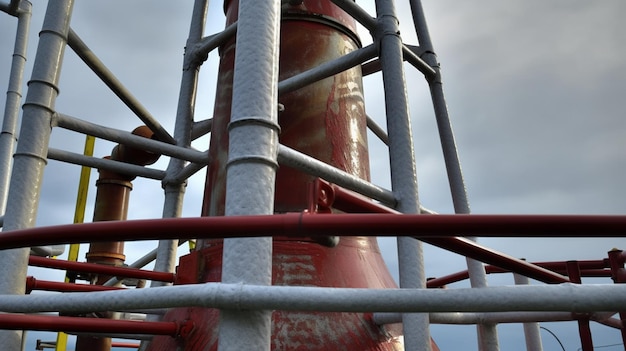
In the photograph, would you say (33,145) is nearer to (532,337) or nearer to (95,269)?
(95,269)

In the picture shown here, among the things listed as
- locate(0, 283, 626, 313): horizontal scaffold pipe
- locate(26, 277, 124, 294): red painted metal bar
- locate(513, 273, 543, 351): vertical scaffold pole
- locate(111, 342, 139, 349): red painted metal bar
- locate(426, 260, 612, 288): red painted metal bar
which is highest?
locate(426, 260, 612, 288): red painted metal bar

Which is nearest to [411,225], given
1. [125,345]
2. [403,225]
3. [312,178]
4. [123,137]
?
[403,225]

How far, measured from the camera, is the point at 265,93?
213 cm

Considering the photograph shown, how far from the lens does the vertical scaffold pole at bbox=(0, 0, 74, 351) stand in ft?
10.1

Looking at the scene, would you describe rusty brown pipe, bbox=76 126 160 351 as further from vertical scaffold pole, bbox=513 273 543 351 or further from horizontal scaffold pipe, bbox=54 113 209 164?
vertical scaffold pole, bbox=513 273 543 351

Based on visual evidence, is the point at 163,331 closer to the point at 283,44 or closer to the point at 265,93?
the point at 265,93

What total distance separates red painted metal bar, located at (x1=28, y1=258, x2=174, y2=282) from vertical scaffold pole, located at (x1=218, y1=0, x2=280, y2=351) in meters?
2.17

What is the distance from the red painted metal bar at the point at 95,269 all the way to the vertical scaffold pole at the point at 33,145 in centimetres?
45

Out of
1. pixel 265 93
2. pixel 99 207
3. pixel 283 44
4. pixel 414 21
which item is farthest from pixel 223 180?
pixel 99 207

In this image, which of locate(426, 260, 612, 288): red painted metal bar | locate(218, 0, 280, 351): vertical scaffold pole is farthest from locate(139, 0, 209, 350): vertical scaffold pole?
locate(218, 0, 280, 351): vertical scaffold pole

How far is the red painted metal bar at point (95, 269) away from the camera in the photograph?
3681 mm

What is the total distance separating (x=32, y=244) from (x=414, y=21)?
364cm

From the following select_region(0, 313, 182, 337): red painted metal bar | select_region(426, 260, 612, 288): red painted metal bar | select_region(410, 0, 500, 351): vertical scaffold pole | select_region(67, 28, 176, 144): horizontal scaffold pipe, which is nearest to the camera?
select_region(0, 313, 182, 337): red painted metal bar

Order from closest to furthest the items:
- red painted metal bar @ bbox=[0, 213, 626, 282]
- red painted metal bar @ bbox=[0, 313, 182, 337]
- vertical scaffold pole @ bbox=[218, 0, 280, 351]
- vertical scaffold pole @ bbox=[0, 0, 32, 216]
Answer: red painted metal bar @ bbox=[0, 213, 626, 282], vertical scaffold pole @ bbox=[218, 0, 280, 351], red painted metal bar @ bbox=[0, 313, 182, 337], vertical scaffold pole @ bbox=[0, 0, 32, 216]
